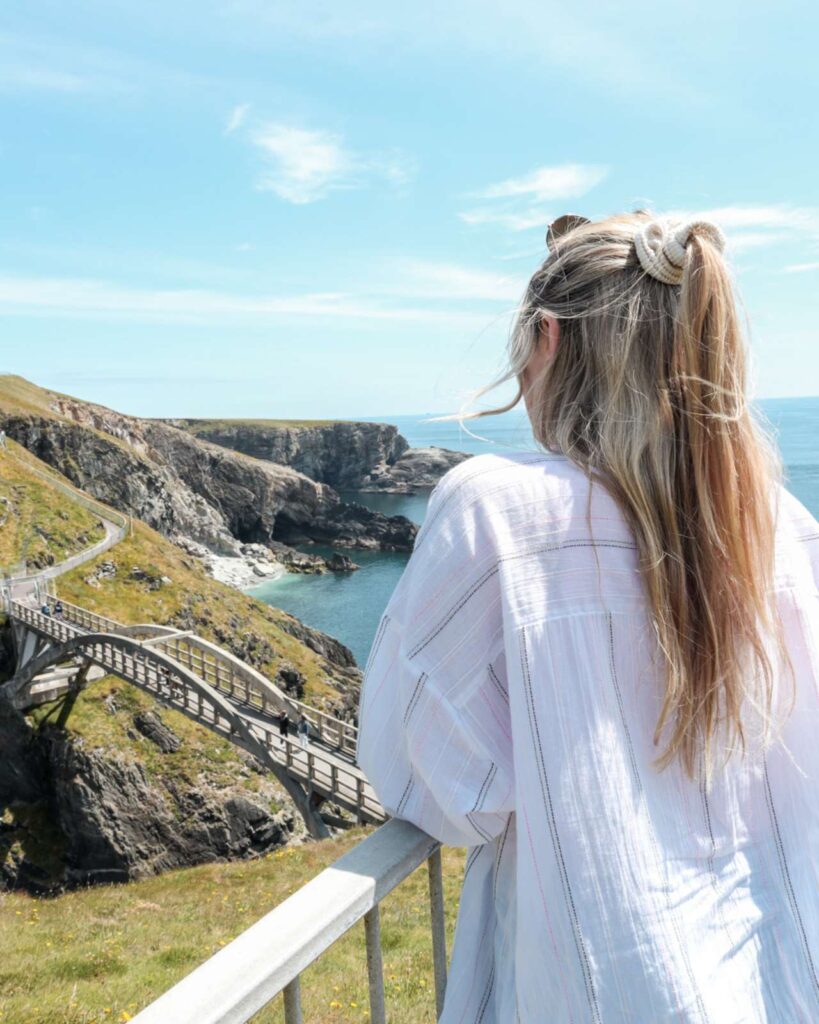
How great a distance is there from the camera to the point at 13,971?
7957 millimetres

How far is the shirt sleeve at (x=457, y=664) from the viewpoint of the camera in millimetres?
1710

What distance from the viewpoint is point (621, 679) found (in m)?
1.67

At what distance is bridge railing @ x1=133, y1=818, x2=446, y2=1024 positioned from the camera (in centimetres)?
152

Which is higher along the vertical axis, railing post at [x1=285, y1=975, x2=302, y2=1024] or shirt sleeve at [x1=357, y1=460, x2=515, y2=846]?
shirt sleeve at [x1=357, y1=460, x2=515, y2=846]

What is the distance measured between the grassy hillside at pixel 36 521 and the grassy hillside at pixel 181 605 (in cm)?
202

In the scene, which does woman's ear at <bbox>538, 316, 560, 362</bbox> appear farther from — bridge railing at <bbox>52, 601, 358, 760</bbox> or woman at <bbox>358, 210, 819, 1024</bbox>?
bridge railing at <bbox>52, 601, 358, 760</bbox>

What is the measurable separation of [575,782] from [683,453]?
2.42ft

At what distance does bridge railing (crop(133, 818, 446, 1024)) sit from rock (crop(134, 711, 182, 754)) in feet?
99.6

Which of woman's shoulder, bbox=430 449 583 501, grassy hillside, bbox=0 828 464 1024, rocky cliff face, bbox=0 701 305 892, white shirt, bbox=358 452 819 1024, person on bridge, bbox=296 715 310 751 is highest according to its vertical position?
woman's shoulder, bbox=430 449 583 501

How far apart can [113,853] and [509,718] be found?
29.8 meters

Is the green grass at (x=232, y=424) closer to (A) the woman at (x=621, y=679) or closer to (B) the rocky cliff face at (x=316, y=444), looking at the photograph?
(B) the rocky cliff face at (x=316, y=444)

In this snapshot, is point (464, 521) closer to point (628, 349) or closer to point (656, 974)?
point (628, 349)

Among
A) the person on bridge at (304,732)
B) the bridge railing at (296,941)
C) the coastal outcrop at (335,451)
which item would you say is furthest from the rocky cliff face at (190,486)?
the bridge railing at (296,941)

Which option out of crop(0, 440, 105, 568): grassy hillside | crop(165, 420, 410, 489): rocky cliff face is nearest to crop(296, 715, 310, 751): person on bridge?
crop(0, 440, 105, 568): grassy hillside
